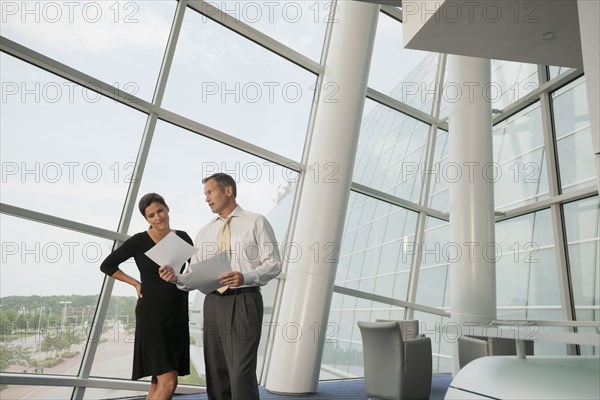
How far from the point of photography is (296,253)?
605 centimetres

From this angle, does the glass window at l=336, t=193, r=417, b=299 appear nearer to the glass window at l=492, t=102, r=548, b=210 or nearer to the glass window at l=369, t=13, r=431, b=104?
the glass window at l=492, t=102, r=548, b=210

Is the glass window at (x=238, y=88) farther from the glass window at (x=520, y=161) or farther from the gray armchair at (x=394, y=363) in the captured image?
the glass window at (x=520, y=161)

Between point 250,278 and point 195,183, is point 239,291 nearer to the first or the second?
point 250,278

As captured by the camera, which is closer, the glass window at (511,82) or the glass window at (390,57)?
the glass window at (390,57)

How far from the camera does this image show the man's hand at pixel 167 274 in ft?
10.1

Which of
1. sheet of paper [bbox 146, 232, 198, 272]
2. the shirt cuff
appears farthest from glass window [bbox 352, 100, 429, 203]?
the shirt cuff

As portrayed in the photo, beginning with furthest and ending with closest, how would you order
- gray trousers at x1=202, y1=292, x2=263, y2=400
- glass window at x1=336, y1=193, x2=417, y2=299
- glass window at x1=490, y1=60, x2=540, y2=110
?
1. glass window at x1=490, y1=60, x2=540, y2=110
2. glass window at x1=336, y1=193, x2=417, y2=299
3. gray trousers at x1=202, y1=292, x2=263, y2=400

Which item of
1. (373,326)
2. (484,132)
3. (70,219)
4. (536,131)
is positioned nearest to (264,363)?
(373,326)

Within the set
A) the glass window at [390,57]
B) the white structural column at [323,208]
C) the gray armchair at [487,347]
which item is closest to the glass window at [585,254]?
the gray armchair at [487,347]

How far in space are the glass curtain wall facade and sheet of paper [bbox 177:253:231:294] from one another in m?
2.49

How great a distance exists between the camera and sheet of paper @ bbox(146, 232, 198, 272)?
302 centimetres

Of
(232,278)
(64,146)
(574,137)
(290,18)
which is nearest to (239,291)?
(232,278)

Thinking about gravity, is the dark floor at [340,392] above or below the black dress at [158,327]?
below

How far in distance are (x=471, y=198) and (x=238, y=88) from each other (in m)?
3.81
